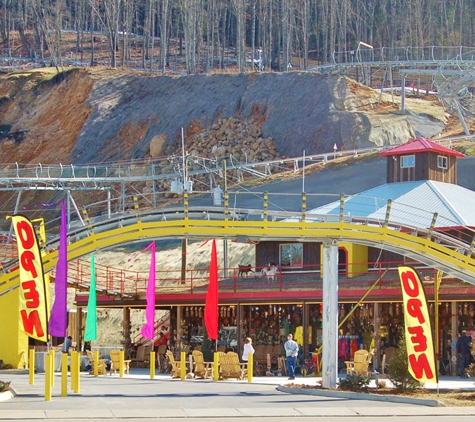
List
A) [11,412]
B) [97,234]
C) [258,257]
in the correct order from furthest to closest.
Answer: [258,257], [97,234], [11,412]

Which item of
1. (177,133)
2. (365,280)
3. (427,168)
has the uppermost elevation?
(177,133)

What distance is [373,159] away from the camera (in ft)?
217

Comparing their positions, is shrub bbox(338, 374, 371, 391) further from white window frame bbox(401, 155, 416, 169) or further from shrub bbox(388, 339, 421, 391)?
white window frame bbox(401, 155, 416, 169)

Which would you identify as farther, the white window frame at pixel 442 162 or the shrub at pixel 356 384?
the white window frame at pixel 442 162

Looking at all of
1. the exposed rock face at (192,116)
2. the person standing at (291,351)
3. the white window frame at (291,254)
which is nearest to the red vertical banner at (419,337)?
the person standing at (291,351)

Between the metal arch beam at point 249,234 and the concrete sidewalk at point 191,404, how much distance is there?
3774mm

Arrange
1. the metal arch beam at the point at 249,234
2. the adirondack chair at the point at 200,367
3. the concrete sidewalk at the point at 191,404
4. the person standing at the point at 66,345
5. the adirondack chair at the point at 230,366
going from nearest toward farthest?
the concrete sidewalk at the point at 191,404 → the metal arch beam at the point at 249,234 → the adirondack chair at the point at 230,366 → the adirondack chair at the point at 200,367 → the person standing at the point at 66,345

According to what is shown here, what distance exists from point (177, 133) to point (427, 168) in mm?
36724

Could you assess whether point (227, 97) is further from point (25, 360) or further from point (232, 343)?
point (25, 360)

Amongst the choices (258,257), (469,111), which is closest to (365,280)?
(258,257)

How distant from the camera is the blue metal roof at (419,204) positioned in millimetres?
42403

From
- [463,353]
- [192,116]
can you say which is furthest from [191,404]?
[192,116]

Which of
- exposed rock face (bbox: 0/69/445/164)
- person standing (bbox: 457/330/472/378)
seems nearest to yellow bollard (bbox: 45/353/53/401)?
person standing (bbox: 457/330/472/378)

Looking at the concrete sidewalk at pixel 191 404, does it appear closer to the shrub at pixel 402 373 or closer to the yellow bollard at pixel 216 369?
the shrub at pixel 402 373
